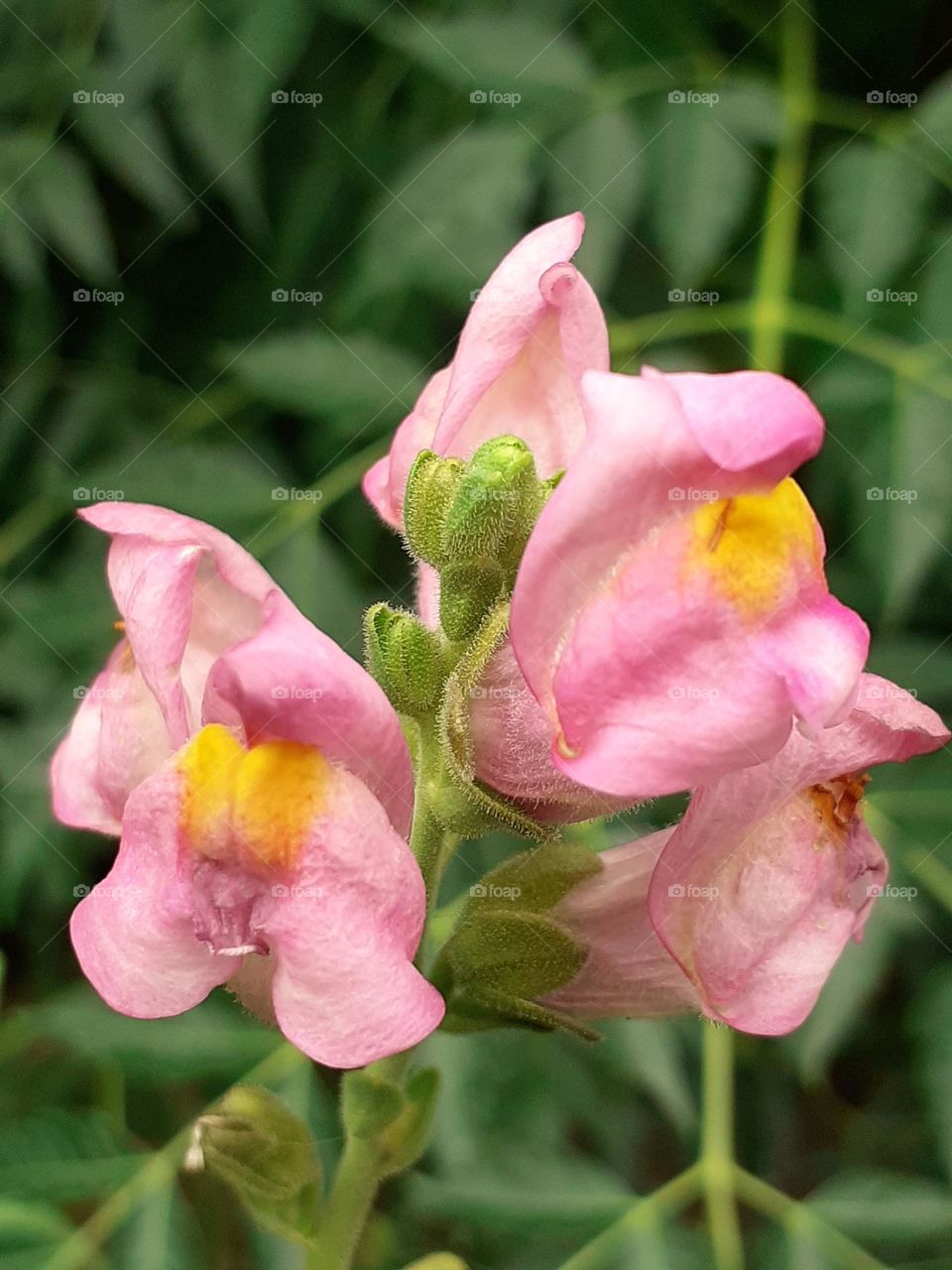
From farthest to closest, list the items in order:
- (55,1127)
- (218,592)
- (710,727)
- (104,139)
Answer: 1. (104,139)
2. (55,1127)
3. (218,592)
4. (710,727)

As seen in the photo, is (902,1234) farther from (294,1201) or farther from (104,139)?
(104,139)

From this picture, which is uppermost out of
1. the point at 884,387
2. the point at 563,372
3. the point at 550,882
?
the point at 563,372

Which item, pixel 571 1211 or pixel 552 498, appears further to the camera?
pixel 571 1211

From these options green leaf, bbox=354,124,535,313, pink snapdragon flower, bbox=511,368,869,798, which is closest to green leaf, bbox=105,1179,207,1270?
pink snapdragon flower, bbox=511,368,869,798

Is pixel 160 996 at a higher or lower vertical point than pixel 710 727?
lower

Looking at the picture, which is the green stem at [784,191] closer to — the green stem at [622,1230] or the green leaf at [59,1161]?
the green stem at [622,1230]

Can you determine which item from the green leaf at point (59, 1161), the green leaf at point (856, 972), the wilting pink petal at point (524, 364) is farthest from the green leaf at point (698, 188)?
the green leaf at point (59, 1161)

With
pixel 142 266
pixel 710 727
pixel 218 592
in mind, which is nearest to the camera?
pixel 710 727

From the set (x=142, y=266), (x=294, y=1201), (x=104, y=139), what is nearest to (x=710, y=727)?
(x=294, y=1201)
